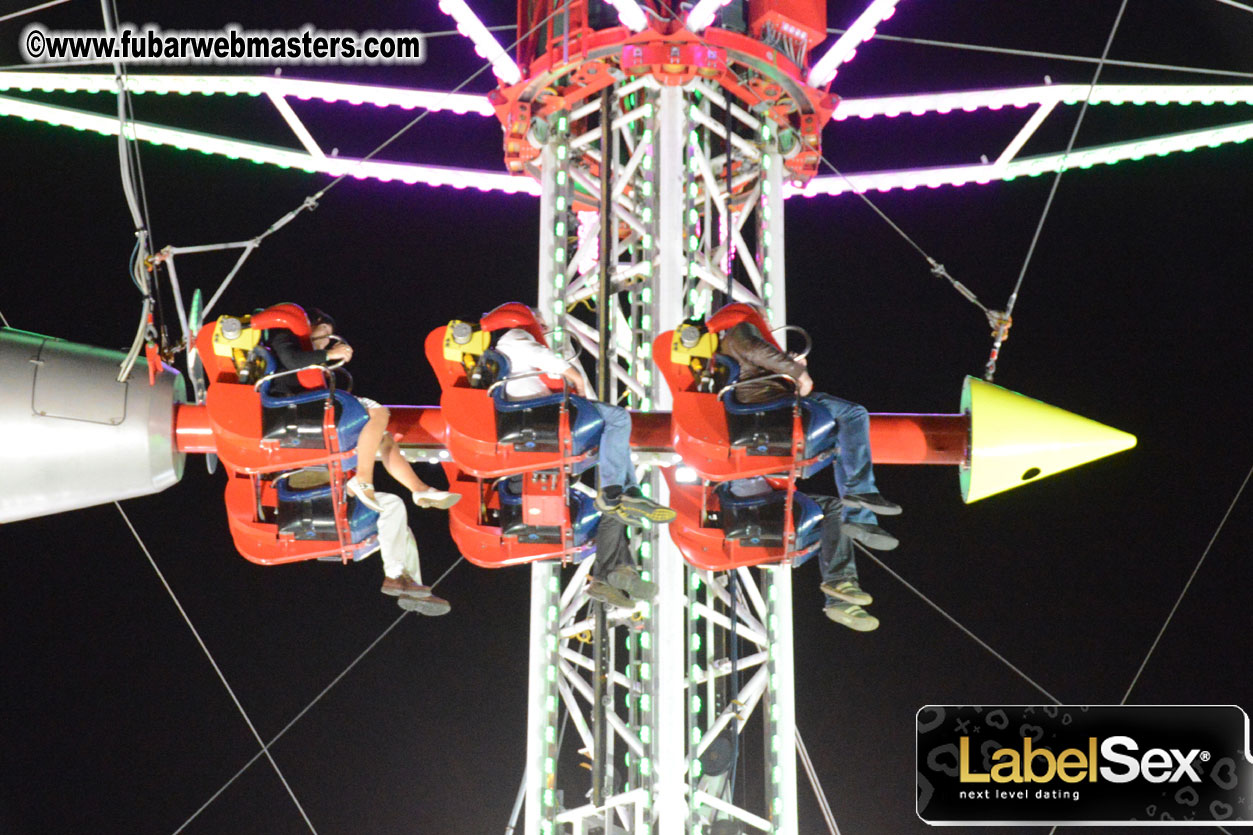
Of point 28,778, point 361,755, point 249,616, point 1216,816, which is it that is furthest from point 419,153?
point 1216,816

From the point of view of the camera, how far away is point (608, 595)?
6965 millimetres

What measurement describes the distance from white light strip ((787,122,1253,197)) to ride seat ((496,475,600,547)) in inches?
107

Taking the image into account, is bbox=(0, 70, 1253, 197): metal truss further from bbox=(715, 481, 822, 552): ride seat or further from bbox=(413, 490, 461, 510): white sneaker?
bbox=(413, 490, 461, 510): white sneaker

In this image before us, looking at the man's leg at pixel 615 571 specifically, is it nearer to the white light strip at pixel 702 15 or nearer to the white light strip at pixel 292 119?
the white light strip at pixel 702 15

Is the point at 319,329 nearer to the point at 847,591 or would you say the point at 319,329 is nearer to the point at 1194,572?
the point at 847,591

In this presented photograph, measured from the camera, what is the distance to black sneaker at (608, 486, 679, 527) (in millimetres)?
6961

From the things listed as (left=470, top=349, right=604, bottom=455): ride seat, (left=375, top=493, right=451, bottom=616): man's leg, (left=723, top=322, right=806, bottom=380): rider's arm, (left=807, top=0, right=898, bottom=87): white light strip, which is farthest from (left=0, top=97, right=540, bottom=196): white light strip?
(left=375, top=493, right=451, bottom=616): man's leg

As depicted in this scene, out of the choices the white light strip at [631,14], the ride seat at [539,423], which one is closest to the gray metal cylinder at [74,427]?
the ride seat at [539,423]

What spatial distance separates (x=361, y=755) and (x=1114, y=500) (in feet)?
19.6

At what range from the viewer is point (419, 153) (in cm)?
1227

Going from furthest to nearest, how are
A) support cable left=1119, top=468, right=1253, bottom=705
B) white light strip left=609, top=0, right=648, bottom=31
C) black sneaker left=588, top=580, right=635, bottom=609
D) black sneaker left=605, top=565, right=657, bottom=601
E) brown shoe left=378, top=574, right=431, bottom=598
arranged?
support cable left=1119, top=468, right=1253, bottom=705 < white light strip left=609, top=0, right=648, bottom=31 < brown shoe left=378, top=574, right=431, bottom=598 < black sneaker left=605, top=565, right=657, bottom=601 < black sneaker left=588, top=580, right=635, bottom=609

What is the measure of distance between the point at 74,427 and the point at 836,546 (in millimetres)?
3533

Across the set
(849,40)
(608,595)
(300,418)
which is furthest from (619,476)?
(849,40)

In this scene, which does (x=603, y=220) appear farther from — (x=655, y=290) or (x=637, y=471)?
(x=637, y=471)
